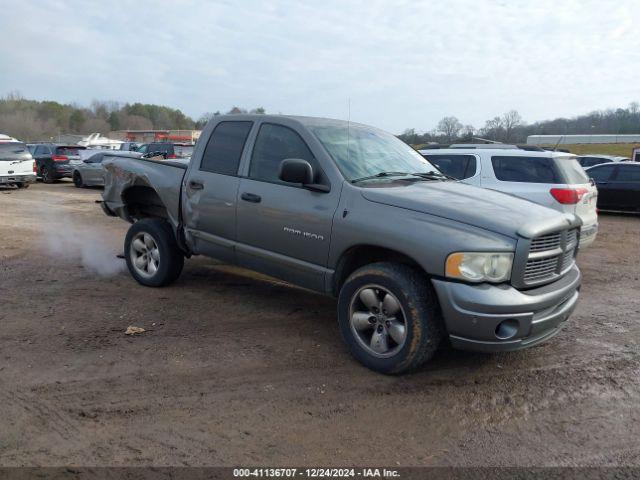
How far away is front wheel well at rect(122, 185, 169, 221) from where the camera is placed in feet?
20.4

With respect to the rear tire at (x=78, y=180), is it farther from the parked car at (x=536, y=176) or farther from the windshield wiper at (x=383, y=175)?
the windshield wiper at (x=383, y=175)

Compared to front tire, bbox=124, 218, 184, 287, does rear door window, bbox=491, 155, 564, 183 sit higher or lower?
higher

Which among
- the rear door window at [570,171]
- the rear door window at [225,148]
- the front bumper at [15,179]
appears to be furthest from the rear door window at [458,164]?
the front bumper at [15,179]

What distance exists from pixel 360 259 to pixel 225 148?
1.96 metres

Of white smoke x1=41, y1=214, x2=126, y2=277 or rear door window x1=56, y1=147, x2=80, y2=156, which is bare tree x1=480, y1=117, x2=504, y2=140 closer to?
white smoke x1=41, y1=214, x2=126, y2=277

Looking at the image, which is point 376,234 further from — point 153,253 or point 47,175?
point 47,175

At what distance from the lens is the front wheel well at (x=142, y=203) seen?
6228 mm

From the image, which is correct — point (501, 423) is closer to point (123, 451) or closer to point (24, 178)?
point (123, 451)

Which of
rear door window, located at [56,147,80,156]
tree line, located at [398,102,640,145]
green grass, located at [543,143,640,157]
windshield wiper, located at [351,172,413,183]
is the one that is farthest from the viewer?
green grass, located at [543,143,640,157]

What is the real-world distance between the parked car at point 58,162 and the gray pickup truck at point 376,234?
62.5ft

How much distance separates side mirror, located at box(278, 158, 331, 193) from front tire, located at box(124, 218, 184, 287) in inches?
85.7

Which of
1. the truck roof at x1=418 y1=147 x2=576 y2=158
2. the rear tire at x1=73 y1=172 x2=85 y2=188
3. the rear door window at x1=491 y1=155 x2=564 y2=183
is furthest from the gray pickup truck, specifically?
the rear tire at x1=73 y1=172 x2=85 y2=188

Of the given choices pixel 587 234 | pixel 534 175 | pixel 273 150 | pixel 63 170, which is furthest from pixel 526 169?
pixel 63 170

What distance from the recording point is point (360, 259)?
4.23 metres
